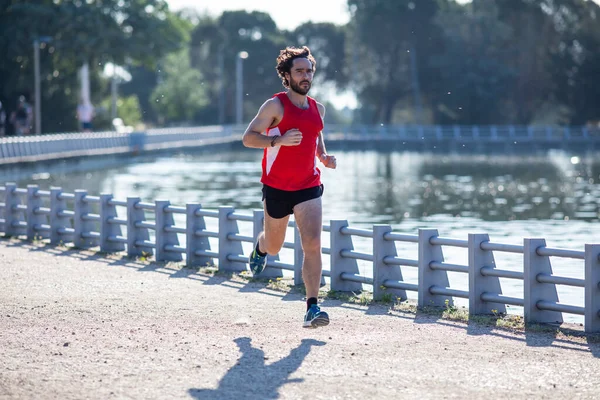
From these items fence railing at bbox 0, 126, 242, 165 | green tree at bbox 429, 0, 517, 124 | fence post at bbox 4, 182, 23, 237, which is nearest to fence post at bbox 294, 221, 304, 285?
fence post at bbox 4, 182, 23, 237

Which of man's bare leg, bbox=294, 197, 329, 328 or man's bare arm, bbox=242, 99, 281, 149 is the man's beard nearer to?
man's bare arm, bbox=242, 99, 281, 149

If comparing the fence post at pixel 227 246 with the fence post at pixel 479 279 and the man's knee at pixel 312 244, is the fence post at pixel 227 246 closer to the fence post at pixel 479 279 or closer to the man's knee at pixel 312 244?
the fence post at pixel 479 279

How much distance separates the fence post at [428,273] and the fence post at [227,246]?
10.9 feet

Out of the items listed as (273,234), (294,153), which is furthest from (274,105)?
(273,234)

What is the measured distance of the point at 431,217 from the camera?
31.3 metres

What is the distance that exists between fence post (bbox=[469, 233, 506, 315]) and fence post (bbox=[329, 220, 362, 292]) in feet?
5.91

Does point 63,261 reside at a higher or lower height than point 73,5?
lower

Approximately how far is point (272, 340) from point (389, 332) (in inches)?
38.8

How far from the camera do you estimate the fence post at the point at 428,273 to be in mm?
11031

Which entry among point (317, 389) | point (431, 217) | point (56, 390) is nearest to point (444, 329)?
point (317, 389)

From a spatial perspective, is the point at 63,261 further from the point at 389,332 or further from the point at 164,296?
the point at 389,332

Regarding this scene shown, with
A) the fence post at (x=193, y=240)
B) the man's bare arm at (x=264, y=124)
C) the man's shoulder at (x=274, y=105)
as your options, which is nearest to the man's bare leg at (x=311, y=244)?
the man's bare arm at (x=264, y=124)

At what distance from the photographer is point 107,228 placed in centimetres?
1641

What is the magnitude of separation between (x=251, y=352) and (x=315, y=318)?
82 cm
